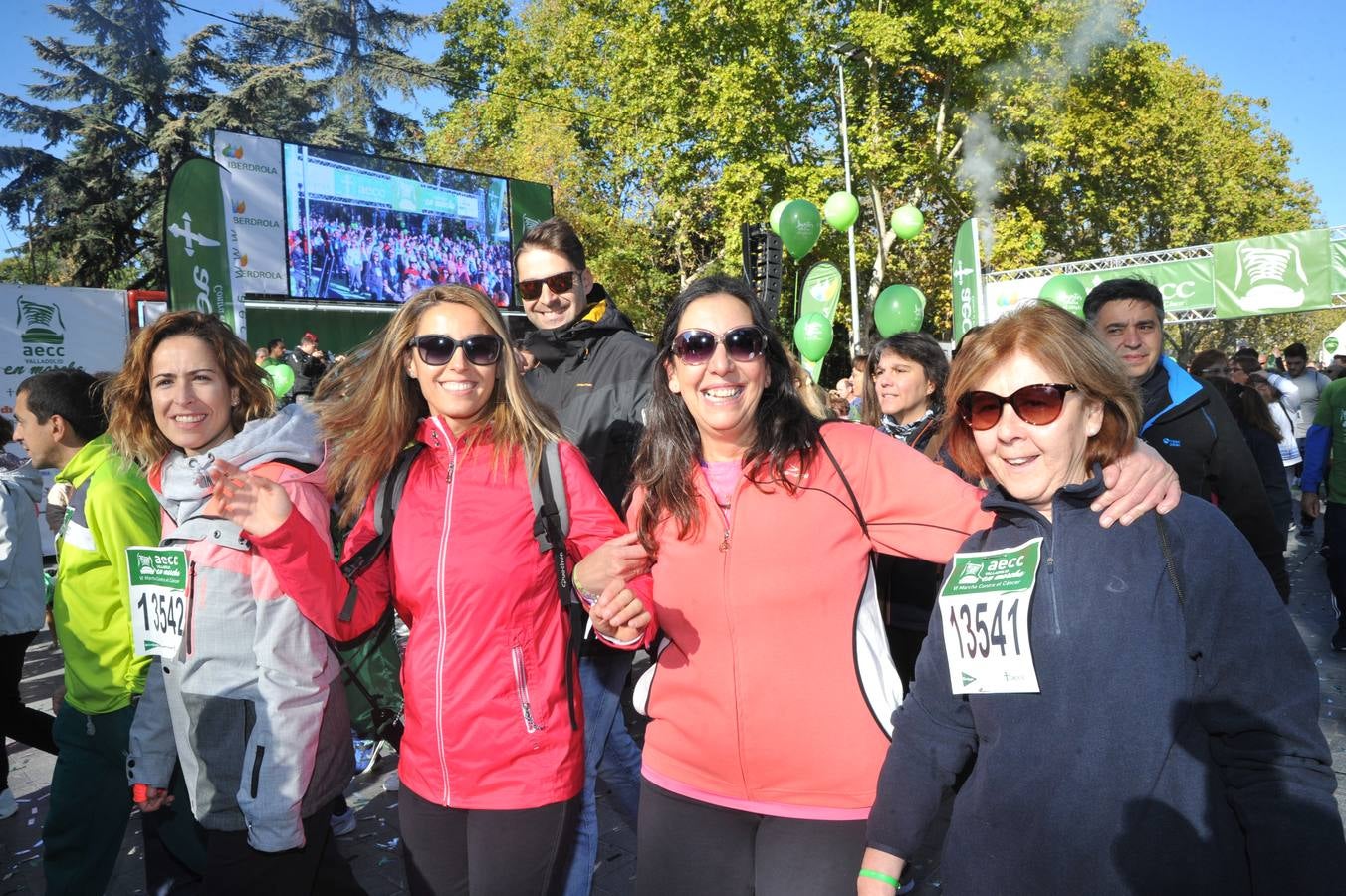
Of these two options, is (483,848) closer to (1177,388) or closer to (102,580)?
(102,580)

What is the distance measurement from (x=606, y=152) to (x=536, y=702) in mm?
28010

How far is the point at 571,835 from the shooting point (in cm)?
224

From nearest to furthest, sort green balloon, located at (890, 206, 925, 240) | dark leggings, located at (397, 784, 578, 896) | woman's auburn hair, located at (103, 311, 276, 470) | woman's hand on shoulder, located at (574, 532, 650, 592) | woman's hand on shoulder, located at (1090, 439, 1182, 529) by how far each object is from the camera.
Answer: woman's hand on shoulder, located at (1090, 439, 1182, 529)
woman's hand on shoulder, located at (574, 532, 650, 592)
dark leggings, located at (397, 784, 578, 896)
woman's auburn hair, located at (103, 311, 276, 470)
green balloon, located at (890, 206, 925, 240)

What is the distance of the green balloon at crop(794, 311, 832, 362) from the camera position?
13.7 m

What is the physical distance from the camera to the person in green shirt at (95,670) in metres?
2.76

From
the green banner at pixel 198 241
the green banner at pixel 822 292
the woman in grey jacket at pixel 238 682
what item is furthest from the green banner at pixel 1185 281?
the woman in grey jacket at pixel 238 682

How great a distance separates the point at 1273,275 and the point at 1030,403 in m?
20.1

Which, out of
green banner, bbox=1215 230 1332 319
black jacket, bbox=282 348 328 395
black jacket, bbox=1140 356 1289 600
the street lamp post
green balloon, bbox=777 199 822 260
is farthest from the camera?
the street lamp post

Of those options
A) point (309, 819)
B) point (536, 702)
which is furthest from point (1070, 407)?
point (309, 819)

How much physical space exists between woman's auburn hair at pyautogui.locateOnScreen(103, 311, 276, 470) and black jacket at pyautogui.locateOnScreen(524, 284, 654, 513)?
2.98ft

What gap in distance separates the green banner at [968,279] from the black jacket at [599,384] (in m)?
14.5

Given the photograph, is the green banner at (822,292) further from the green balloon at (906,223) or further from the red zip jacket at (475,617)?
the red zip jacket at (475,617)

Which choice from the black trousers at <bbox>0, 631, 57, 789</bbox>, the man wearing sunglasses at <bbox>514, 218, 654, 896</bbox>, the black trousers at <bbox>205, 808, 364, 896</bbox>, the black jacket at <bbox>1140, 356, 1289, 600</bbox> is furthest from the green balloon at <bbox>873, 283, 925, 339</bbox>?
the black trousers at <bbox>205, 808, 364, 896</bbox>

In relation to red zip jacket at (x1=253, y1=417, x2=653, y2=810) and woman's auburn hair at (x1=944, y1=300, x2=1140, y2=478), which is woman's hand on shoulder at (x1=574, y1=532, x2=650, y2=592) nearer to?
red zip jacket at (x1=253, y1=417, x2=653, y2=810)
